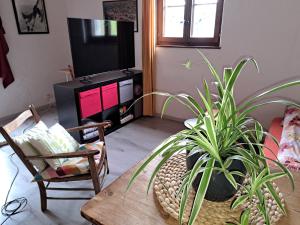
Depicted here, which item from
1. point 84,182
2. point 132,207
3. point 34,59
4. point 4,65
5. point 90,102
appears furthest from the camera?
point 34,59

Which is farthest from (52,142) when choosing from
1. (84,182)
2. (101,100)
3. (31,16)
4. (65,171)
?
(31,16)

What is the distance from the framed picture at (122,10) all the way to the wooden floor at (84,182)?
156cm

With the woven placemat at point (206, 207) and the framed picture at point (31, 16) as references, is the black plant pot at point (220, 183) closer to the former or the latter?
the woven placemat at point (206, 207)

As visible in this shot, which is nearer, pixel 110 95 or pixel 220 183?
pixel 220 183

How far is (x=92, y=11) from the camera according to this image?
11.8 feet

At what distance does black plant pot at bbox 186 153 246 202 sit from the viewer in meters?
0.76

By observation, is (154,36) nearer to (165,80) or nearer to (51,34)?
(165,80)

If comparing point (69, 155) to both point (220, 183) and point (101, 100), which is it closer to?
point (220, 183)

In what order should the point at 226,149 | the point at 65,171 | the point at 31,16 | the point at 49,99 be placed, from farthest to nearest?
the point at 49,99 → the point at 31,16 → the point at 65,171 → the point at 226,149

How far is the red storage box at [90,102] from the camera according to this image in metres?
2.46

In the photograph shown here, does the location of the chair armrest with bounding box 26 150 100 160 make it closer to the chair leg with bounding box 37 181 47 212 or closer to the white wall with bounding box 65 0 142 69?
the chair leg with bounding box 37 181 47 212

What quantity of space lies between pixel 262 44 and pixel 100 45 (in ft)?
6.41

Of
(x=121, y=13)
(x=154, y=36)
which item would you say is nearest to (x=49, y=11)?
(x=121, y=13)

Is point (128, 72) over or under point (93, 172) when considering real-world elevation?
over
